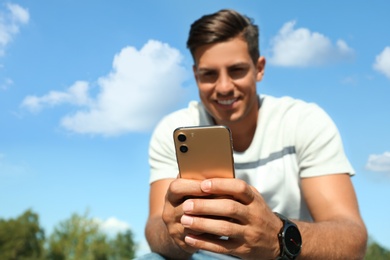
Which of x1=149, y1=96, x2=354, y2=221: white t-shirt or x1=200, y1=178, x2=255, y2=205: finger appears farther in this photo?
x1=149, y1=96, x2=354, y2=221: white t-shirt

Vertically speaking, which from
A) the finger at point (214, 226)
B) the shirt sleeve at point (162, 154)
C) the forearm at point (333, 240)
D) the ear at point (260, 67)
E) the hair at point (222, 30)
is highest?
the hair at point (222, 30)

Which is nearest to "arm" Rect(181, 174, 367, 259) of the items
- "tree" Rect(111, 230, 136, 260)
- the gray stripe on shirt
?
the gray stripe on shirt

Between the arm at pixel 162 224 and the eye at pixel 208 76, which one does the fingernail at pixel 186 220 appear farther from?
the eye at pixel 208 76

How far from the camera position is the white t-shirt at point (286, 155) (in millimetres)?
4531

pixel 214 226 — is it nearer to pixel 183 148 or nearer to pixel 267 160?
pixel 183 148

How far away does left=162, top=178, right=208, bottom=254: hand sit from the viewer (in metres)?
2.92

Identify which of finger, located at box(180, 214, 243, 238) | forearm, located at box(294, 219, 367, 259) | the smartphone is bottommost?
forearm, located at box(294, 219, 367, 259)

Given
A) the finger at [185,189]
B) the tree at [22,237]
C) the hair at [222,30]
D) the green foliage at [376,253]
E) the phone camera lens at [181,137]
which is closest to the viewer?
the finger at [185,189]

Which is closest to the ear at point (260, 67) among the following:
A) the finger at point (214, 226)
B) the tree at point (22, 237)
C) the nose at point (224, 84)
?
the nose at point (224, 84)

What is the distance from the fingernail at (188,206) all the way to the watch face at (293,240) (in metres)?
0.60

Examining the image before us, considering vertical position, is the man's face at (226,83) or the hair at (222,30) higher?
the hair at (222,30)

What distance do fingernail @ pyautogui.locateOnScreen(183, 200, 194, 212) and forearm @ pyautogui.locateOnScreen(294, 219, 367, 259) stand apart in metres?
0.82

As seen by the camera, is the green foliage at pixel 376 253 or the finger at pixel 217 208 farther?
the green foliage at pixel 376 253

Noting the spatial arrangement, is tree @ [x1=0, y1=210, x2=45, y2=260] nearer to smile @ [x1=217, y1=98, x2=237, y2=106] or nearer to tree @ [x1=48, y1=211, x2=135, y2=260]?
tree @ [x1=48, y1=211, x2=135, y2=260]
